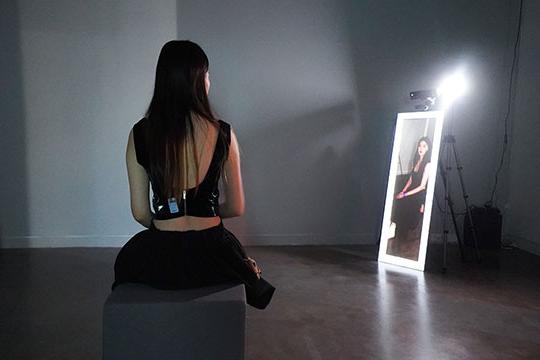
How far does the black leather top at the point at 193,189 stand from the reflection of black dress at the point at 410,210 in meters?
2.40

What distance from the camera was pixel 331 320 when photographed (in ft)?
8.24

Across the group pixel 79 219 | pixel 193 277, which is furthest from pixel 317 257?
pixel 193 277

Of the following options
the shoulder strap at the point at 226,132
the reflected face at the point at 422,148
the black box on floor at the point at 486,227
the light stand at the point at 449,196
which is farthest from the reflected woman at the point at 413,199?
the shoulder strap at the point at 226,132

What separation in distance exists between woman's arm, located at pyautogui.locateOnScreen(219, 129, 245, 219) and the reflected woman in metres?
2.22

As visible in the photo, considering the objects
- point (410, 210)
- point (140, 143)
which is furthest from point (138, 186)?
point (410, 210)

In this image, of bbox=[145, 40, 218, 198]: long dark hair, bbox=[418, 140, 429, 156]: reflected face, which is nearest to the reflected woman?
bbox=[418, 140, 429, 156]: reflected face

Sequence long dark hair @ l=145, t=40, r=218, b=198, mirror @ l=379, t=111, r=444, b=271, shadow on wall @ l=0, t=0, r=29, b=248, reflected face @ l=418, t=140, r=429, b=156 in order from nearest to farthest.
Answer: long dark hair @ l=145, t=40, r=218, b=198, mirror @ l=379, t=111, r=444, b=271, reflected face @ l=418, t=140, r=429, b=156, shadow on wall @ l=0, t=0, r=29, b=248

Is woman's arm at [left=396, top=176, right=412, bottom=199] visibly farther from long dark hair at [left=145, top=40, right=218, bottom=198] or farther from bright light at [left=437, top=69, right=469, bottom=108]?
long dark hair at [left=145, top=40, right=218, bottom=198]

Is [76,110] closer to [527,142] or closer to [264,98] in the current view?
[264,98]

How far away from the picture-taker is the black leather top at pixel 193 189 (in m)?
1.48

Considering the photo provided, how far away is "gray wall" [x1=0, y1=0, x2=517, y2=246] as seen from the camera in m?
3.81

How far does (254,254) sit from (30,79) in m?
2.39

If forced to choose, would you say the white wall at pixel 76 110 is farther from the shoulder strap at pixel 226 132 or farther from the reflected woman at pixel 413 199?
the shoulder strap at pixel 226 132

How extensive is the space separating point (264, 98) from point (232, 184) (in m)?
2.54
